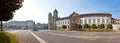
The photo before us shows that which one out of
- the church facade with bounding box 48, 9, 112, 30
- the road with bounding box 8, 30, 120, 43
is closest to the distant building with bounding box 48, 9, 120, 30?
the church facade with bounding box 48, 9, 112, 30

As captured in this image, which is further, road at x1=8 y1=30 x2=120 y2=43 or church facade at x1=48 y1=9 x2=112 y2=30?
church facade at x1=48 y1=9 x2=112 y2=30

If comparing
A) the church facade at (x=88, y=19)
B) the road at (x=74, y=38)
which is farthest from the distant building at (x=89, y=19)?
the road at (x=74, y=38)

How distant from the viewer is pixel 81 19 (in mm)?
142000

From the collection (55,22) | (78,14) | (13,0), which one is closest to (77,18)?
(78,14)

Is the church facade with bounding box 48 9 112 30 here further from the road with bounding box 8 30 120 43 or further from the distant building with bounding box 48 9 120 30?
the road with bounding box 8 30 120 43

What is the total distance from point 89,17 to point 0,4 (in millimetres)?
120323

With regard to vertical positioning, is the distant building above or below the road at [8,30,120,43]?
above

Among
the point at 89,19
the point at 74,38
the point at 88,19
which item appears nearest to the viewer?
the point at 74,38

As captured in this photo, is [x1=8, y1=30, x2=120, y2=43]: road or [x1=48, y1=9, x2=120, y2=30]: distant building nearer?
[x1=8, y1=30, x2=120, y2=43]: road

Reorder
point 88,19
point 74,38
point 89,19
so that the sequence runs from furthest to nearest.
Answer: point 88,19 < point 89,19 < point 74,38

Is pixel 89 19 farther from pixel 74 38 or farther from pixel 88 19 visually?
pixel 74 38

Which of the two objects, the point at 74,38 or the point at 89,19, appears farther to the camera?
the point at 89,19

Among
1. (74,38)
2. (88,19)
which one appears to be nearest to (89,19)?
(88,19)

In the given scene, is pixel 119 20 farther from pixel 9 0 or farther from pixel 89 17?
pixel 9 0
